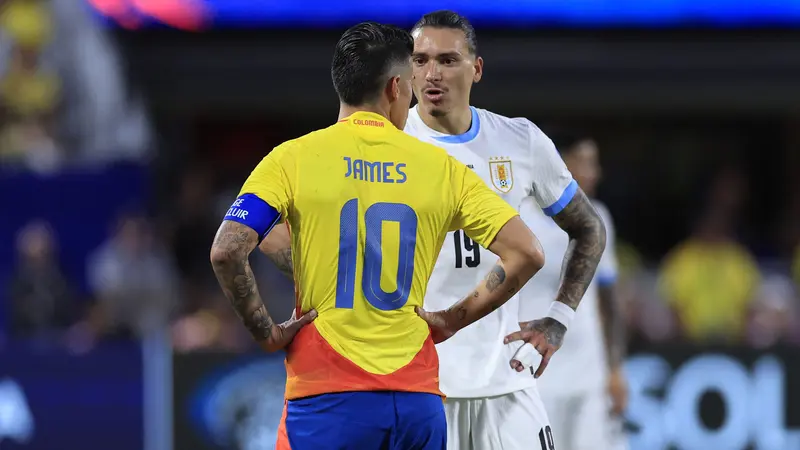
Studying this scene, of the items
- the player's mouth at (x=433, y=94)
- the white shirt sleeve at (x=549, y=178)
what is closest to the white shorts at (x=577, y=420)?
the white shirt sleeve at (x=549, y=178)

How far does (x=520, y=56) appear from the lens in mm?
13234

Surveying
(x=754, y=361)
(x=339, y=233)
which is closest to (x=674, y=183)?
(x=754, y=361)

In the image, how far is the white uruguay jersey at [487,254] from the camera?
5.18 m

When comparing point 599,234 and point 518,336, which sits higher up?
point 599,234

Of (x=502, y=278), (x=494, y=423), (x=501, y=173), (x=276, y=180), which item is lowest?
(x=494, y=423)

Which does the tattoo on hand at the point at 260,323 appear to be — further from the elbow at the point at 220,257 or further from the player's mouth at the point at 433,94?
the player's mouth at the point at 433,94

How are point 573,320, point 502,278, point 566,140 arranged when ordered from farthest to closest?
point 566,140, point 573,320, point 502,278

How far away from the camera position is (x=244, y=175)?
15.2m

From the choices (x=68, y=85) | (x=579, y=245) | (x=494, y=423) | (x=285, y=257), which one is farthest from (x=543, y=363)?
(x=68, y=85)

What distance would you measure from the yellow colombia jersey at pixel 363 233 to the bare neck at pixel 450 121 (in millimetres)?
1029

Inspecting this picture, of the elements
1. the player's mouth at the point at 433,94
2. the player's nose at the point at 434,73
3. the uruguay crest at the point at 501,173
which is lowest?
the uruguay crest at the point at 501,173

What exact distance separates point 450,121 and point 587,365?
240cm

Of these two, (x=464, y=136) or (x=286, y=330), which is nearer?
(x=286, y=330)

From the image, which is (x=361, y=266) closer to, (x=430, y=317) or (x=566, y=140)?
(x=430, y=317)
